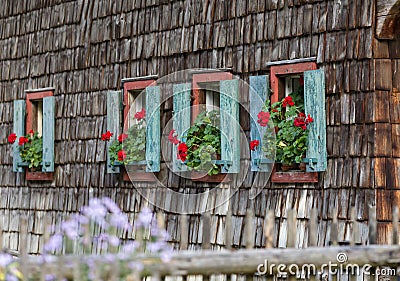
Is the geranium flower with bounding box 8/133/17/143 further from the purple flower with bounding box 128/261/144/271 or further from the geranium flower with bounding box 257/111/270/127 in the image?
the purple flower with bounding box 128/261/144/271

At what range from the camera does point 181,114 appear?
35.3ft

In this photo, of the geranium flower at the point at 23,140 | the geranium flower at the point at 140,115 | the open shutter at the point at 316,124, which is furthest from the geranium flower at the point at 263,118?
the geranium flower at the point at 23,140

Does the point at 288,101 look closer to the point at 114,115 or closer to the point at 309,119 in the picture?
the point at 309,119

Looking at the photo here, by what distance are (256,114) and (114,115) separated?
2.50 meters

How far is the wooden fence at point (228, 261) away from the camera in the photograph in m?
5.46

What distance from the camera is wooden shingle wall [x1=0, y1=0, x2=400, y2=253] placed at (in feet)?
29.2

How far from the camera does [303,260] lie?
6395mm

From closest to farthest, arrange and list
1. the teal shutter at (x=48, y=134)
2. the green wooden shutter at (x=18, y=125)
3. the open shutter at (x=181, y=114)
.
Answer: the open shutter at (x=181, y=114), the teal shutter at (x=48, y=134), the green wooden shutter at (x=18, y=125)

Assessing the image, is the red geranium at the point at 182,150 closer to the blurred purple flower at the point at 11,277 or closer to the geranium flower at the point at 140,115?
the geranium flower at the point at 140,115

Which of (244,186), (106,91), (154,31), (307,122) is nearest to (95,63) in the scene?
(106,91)

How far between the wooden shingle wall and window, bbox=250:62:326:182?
94mm

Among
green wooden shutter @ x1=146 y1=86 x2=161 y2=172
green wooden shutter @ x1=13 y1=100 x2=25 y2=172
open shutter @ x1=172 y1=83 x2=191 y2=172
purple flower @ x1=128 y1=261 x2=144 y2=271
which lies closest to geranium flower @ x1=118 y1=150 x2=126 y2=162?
green wooden shutter @ x1=146 y1=86 x2=161 y2=172

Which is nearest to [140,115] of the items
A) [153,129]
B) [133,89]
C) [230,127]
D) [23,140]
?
[153,129]

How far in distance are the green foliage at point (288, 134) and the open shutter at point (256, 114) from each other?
124 millimetres
